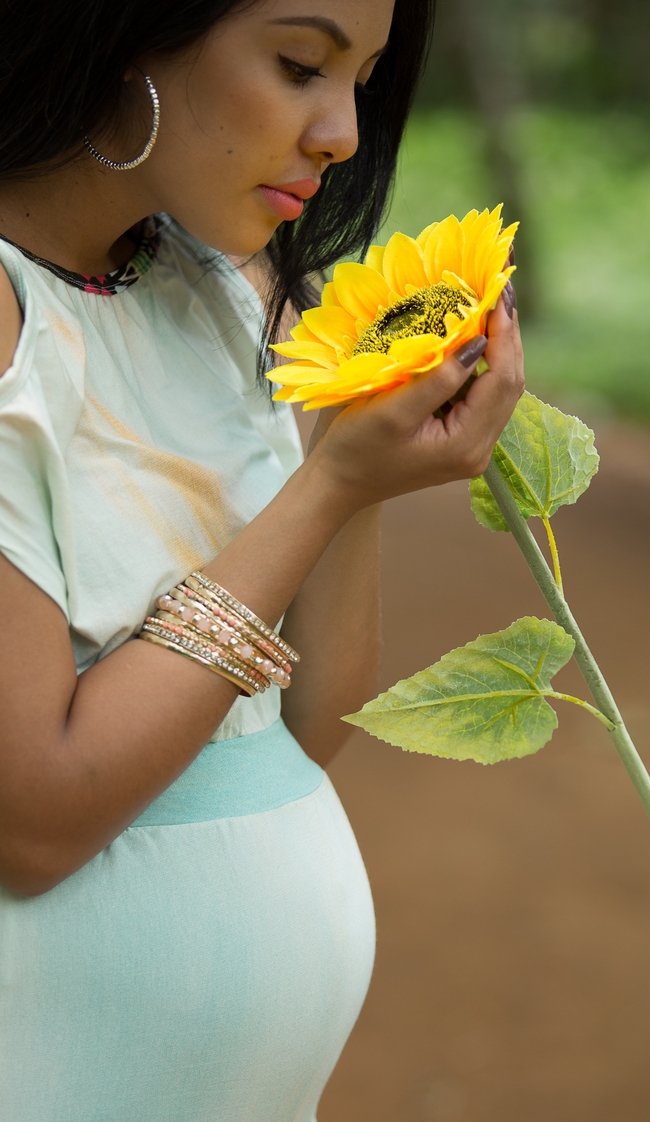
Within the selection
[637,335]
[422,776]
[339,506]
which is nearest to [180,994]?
[339,506]

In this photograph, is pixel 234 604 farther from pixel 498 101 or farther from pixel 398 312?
pixel 498 101

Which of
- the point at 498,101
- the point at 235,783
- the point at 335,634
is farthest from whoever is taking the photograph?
the point at 498,101

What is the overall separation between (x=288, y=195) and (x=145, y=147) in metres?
0.12

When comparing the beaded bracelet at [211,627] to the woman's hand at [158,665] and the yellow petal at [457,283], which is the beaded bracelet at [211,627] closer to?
the woman's hand at [158,665]

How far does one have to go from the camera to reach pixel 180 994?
0.88 metres

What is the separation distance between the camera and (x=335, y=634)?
115cm

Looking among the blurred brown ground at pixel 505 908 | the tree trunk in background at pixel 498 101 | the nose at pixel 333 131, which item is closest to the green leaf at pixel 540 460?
the nose at pixel 333 131

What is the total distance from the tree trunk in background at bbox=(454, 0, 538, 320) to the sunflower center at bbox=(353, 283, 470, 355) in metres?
6.21

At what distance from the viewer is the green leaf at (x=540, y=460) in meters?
0.77

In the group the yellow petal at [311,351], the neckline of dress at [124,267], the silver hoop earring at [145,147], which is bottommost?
the yellow petal at [311,351]

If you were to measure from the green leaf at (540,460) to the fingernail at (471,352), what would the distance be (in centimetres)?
6

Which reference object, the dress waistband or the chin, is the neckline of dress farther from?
the dress waistband

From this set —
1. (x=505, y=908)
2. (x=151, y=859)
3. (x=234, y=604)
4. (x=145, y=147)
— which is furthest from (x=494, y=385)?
(x=505, y=908)

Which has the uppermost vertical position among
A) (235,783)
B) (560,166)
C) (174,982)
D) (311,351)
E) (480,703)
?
(560,166)
